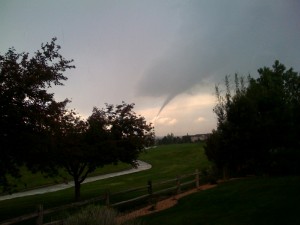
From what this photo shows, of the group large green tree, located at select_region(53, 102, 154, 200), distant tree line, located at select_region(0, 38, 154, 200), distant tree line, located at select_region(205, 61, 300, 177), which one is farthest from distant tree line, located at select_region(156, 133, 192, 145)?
distant tree line, located at select_region(0, 38, 154, 200)

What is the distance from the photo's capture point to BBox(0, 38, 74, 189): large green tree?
1173 cm

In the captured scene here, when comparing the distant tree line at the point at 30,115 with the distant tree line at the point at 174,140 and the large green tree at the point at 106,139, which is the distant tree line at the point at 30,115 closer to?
the large green tree at the point at 106,139

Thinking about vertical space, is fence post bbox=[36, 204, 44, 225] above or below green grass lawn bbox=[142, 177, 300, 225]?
above

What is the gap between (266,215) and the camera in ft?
41.0

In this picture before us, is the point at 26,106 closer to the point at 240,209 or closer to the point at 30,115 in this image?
the point at 30,115

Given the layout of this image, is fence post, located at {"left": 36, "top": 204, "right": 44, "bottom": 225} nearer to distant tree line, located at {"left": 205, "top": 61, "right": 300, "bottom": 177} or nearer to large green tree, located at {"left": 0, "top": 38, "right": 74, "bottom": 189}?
large green tree, located at {"left": 0, "top": 38, "right": 74, "bottom": 189}

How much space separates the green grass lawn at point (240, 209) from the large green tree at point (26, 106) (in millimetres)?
4959

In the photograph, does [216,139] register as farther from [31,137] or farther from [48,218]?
[31,137]

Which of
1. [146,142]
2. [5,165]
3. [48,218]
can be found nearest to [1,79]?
[5,165]

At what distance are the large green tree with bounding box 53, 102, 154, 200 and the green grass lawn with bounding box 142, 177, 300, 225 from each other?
415 centimetres

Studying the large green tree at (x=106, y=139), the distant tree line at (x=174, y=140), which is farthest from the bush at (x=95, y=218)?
the distant tree line at (x=174, y=140)

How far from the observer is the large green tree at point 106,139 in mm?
19281

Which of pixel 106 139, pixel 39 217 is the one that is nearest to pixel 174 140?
pixel 106 139

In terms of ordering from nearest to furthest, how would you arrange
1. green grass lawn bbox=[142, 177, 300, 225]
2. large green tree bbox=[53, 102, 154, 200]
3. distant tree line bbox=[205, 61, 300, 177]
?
green grass lawn bbox=[142, 177, 300, 225] → large green tree bbox=[53, 102, 154, 200] → distant tree line bbox=[205, 61, 300, 177]
